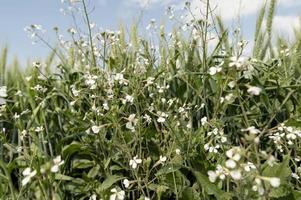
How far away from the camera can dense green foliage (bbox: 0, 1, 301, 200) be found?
1.31 meters

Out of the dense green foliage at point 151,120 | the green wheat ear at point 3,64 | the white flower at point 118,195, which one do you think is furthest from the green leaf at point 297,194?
the green wheat ear at point 3,64

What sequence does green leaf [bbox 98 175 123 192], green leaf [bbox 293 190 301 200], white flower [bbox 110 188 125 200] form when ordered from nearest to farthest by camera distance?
white flower [bbox 110 188 125 200]
green leaf [bbox 293 190 301 200]
green leaf [bbox 98 175 123 192]

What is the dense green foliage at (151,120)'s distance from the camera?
4.31ft

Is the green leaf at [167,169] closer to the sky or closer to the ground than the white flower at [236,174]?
closer to the ground

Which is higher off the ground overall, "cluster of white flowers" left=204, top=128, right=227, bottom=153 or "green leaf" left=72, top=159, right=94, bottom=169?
"cluster of white flowers" left=204, top=128, right=227, bottom=153

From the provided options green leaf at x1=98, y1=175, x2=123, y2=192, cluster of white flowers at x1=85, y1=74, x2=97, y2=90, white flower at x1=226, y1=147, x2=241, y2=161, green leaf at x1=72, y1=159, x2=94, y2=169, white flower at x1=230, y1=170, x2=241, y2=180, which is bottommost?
green leaf at x1=72, y1=159, x2=94, y2=169

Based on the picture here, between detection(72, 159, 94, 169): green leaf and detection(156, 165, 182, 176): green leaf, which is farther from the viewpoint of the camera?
detection(72, 159, 94, 169): green leaf

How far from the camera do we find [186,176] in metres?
1.50

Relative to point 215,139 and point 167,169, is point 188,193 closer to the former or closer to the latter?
point 167,169

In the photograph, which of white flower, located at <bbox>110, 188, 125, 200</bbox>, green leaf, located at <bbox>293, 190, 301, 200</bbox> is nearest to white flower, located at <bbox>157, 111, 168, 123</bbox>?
white flower, located at <bbox>110, 188, 125, 200</bbox>

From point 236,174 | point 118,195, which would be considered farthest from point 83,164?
point 236,174

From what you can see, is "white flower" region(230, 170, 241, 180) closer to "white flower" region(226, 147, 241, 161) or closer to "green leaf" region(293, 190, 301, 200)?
"white flower" region(226, 147, 241, 161)

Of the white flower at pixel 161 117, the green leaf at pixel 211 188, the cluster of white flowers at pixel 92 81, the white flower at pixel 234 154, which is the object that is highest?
the white flower at pixel 234 154

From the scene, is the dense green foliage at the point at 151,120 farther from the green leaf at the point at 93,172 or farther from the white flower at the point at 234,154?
the white flower at the point at 234,154
